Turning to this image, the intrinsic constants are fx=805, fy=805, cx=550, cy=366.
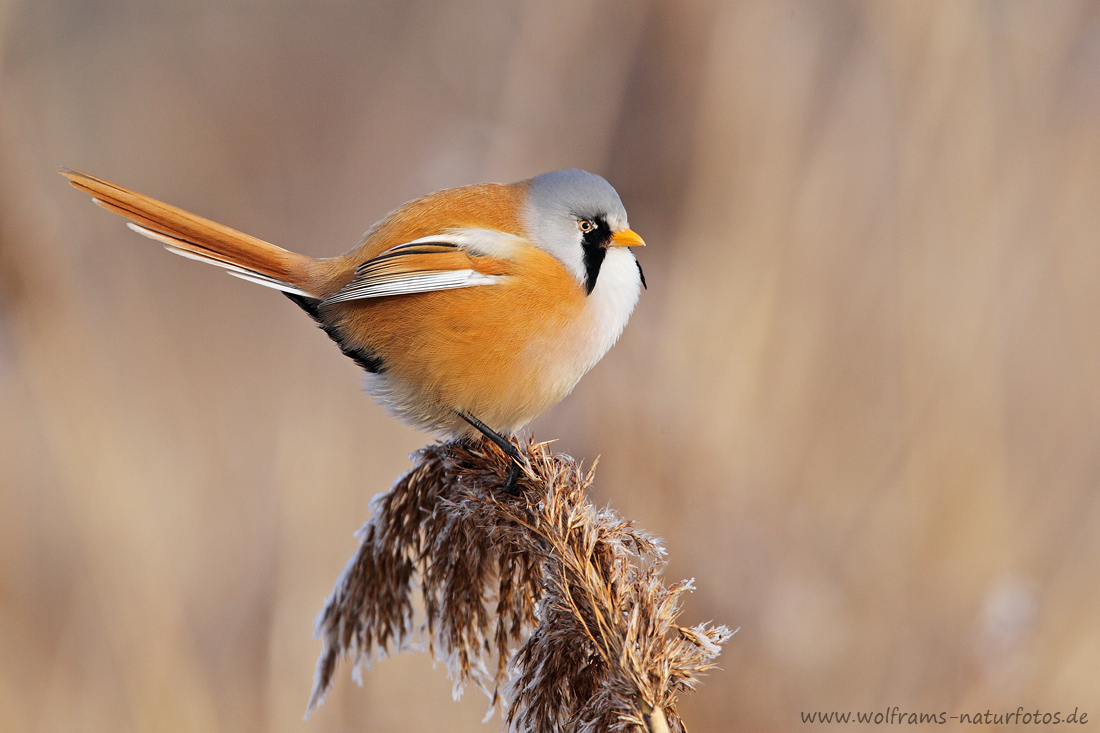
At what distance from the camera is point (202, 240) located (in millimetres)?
2232

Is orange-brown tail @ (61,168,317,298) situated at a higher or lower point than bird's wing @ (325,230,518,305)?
lower

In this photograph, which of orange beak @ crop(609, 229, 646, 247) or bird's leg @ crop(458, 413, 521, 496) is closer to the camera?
bird's leg @ crop(458, 413, 521, 496)

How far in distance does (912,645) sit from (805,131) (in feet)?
7.54

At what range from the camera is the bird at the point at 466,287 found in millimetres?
2197

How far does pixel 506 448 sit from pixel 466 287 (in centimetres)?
49

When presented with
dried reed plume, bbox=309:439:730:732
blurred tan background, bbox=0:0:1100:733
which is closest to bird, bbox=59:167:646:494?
dried reed plume, bbox=309:439:730:732

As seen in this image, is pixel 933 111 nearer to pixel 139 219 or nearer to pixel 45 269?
pixel 139 219

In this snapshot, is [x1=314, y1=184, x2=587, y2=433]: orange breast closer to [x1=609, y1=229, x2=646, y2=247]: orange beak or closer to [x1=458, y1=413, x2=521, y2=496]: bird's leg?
[x1=458, y1=413, x2=521, y2=496]: bird's leg

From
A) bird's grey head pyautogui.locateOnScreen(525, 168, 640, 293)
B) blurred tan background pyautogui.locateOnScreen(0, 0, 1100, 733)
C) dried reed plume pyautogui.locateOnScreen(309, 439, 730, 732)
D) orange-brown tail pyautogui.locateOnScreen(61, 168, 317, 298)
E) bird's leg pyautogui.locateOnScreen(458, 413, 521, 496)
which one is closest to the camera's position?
dried reed plume pyautogui.locateOnScreen(309, 439, 730, 732)

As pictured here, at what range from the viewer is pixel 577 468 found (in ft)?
5.55

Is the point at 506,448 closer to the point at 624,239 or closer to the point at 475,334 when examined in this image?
the point at 475,334

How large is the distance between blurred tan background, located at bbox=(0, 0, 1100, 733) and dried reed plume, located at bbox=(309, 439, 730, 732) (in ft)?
4.06

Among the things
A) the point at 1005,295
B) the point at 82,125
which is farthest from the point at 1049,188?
the point at 82,125

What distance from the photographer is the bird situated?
220 cm
